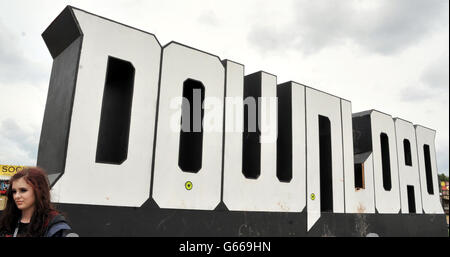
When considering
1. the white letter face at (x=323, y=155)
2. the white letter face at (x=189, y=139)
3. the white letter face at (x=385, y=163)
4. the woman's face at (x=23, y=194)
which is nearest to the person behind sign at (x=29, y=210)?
the woman's face at (x=23, y=194)

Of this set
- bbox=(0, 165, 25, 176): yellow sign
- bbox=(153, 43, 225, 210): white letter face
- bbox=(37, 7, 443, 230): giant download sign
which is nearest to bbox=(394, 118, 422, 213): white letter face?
bbox=(37, 7, 443, 230): giant download sign

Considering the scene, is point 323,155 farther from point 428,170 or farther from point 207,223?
point 428,170

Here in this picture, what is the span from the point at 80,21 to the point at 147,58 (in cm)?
139

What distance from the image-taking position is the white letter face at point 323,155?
29.6 feet

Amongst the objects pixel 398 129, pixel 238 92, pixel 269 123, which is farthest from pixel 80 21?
pixel 398 129

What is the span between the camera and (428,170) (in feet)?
45.5

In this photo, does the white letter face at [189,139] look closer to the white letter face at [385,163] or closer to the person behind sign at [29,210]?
the person behind sign at [29,210]

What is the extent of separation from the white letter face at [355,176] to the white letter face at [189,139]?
4.86 m

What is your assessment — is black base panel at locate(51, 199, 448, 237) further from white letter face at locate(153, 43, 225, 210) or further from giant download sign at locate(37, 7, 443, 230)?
white letter face at locate(153, 43, 225, 210)

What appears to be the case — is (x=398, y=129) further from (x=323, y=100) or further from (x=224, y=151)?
(x=224, y=151)

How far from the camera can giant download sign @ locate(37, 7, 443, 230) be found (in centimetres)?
584

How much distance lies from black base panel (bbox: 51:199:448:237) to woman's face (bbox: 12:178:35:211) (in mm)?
2887

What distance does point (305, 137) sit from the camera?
360 inches

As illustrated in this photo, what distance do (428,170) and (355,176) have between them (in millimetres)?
5038
